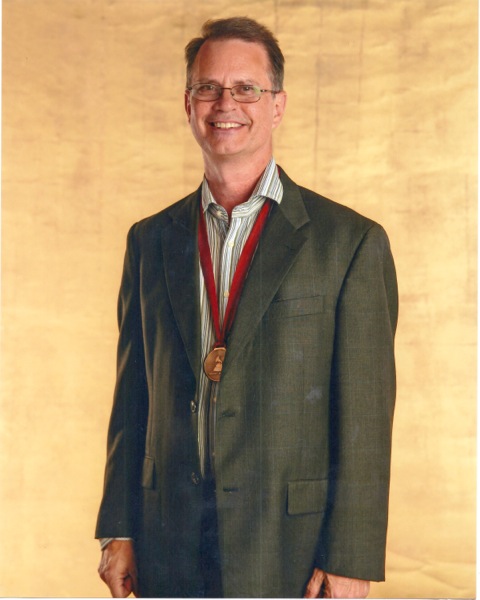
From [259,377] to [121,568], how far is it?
739mm

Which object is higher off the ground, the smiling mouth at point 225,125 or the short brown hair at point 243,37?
the short brown hair at point 243,37

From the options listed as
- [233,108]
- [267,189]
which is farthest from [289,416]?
[233,108]

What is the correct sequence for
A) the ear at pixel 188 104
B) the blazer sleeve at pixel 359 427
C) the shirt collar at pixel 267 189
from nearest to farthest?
the blazer sleeve at pixel 359 427 < the shirt collar at pixel 267 189 < the ear at pixel 188 104

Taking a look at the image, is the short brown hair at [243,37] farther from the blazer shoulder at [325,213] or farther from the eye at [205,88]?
the blazer shoulder at [325,213]

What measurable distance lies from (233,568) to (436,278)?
41.4 inches

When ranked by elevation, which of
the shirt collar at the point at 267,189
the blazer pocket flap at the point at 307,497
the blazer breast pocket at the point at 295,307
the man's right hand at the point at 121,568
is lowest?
the man's right hand at the point at 121,568

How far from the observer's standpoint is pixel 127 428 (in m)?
2.51

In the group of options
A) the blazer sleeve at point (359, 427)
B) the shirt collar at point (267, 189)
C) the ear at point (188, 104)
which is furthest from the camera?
the ear at point (188, 104)

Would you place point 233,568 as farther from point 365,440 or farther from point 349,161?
point 349,161

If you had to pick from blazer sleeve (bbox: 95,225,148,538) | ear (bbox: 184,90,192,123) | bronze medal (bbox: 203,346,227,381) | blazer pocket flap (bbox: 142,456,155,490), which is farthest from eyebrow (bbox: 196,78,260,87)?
blazer pocket flap (bbox: 142,456,155,490)

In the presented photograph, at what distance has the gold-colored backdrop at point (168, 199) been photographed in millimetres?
2535

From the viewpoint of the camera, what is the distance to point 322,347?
2336mm

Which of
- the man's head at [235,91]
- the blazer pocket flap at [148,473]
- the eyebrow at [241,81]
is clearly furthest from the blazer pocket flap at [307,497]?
the eyebrow at [241,81]

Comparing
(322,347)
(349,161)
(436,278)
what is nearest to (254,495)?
(322,347)
